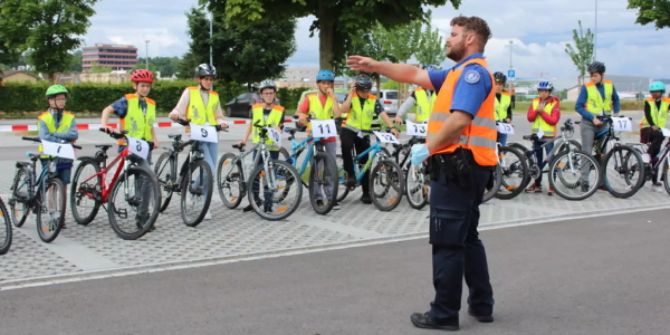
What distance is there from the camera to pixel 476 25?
4.83 m

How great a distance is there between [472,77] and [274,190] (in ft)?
15.9

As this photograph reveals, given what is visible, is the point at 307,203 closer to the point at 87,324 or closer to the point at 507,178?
the point at 507,178

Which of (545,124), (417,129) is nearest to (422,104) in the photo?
(417,129)

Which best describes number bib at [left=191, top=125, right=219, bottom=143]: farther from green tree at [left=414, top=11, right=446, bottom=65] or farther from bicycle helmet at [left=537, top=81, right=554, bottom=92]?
green tree at [left=414, top=11, right=446, bottom=65]

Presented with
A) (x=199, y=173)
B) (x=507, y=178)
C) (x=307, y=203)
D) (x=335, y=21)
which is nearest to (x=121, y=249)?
(x=199, y=173)

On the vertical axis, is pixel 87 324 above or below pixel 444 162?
below

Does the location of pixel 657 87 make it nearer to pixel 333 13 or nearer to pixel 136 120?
pixel 333 13

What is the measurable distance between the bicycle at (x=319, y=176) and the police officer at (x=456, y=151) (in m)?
4.54

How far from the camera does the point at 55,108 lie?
8.11m

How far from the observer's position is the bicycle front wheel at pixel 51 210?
7680 millimetres

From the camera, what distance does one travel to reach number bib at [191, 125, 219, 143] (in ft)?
29.1

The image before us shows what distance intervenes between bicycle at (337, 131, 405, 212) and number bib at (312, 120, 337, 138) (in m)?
0.65

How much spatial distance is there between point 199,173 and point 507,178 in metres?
4.67

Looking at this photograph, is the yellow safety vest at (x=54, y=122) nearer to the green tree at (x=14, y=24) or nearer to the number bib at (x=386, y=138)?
the number bib at (x=386, y=138)
